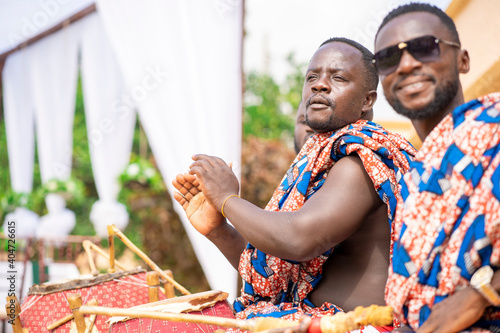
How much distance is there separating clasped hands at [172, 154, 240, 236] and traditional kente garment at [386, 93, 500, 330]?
0.72 metres

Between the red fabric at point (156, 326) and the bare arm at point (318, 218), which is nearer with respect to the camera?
the bare arm at point (318, 218)

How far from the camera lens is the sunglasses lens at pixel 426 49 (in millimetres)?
1493

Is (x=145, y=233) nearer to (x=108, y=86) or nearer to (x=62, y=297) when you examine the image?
(x=108, y=86)

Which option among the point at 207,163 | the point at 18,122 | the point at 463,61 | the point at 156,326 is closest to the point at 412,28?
the point at 463,61

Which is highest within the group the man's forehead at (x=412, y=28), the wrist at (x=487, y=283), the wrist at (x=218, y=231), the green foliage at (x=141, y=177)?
the green foliage at (x=141, y=177)

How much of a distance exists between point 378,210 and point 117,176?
6.66m

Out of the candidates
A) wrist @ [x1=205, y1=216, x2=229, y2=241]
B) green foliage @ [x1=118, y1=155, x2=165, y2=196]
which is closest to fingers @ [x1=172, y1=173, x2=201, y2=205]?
wrist @ [x1=205, y1=216, x2=229, y2=241]

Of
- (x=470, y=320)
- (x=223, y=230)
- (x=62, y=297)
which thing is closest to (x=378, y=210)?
(x=470, y=320)

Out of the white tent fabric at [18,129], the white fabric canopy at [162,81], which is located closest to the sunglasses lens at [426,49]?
the white fabric canopy at [162,81]

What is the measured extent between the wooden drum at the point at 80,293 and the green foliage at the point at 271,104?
33.1ft

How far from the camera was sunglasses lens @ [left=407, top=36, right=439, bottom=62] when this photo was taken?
4.90ft

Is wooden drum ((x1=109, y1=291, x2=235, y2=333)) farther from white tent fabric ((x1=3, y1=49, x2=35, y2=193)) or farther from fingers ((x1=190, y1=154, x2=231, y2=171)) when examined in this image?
white tent fabric ((x1=3, y1=49, x2=35, y2=193))

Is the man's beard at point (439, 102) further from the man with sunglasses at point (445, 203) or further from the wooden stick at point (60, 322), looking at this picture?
the wooden stick at point (60, 322)

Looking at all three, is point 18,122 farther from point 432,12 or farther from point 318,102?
point 432,12
